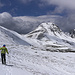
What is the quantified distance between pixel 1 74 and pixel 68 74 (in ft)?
31.2

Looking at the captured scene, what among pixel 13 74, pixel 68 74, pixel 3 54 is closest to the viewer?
pixel 13 74

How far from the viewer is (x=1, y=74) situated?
7863 millimetres

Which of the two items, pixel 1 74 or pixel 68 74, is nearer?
pixel 1 74

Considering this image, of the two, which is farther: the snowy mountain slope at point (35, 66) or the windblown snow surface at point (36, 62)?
the windblown snow surface at point (36, 62)

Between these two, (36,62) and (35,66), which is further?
(36,62)

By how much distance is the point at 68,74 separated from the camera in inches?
560

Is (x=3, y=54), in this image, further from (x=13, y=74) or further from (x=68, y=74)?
(x=68, y=74)

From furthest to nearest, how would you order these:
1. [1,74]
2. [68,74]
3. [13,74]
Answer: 1. [68,74]
2. [13,74]
3. [1,74]

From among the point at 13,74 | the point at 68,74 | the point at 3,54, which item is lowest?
the point at 68,74

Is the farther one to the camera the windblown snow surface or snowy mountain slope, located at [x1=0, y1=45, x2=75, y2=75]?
the windblown snow surface

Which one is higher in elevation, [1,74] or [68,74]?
[1,74]

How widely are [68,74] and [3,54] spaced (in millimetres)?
8740

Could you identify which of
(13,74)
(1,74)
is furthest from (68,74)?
(1,74)

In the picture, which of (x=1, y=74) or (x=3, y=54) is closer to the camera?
(x=1, y=74)
